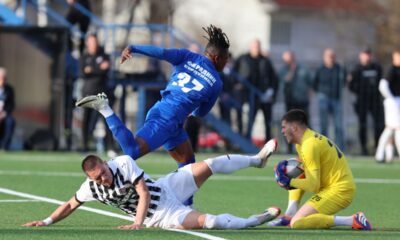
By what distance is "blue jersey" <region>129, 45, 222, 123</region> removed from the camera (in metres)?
12.6

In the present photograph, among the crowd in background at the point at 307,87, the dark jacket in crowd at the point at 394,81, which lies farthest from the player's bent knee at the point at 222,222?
the crowd in background at the point at 307,87

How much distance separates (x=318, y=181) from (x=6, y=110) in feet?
45.1

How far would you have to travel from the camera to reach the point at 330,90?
2584cm

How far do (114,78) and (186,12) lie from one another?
36622 mm

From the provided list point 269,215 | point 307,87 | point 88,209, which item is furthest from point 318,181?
point 307,87

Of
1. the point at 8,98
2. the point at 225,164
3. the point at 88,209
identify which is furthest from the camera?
the point at 8,98

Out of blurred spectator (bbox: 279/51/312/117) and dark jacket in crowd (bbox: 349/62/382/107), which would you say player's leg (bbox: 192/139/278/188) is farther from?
dark jacket in crowd (bbox: 349/62/382/107)

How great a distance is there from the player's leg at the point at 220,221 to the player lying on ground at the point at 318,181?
0.41 metres

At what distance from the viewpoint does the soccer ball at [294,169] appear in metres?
11.3

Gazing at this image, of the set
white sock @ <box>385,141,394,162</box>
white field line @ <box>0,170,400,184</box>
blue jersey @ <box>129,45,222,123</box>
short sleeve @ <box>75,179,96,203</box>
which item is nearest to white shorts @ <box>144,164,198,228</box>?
short sleeve @ <box>75,179,96,203</box>

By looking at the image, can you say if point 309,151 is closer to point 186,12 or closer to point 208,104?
point 208,104

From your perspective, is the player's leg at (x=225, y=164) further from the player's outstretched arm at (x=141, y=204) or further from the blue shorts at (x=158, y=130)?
the blue shorts at (x=158, y=130)

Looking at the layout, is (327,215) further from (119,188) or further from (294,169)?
(119,188)

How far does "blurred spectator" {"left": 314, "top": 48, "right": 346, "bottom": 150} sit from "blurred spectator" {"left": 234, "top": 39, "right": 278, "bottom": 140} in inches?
36.7
